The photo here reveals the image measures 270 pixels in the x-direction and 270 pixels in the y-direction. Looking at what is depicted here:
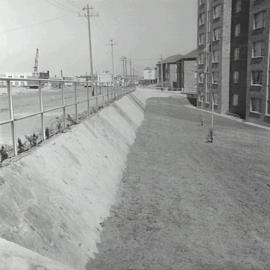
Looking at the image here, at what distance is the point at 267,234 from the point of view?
1195cm

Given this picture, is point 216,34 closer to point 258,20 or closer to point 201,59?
point 201,59

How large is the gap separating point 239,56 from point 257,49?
26.3 feet

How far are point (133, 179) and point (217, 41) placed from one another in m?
42.3

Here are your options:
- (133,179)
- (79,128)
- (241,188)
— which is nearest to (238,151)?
(241,188)

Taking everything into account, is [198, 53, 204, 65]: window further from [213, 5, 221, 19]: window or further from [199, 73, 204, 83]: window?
[213, 5, 221, 19]: window

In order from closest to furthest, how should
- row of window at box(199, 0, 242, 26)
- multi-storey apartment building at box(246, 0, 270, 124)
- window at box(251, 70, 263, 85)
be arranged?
1. multi-storey apartment building at box(246, 0, 270, 124)
2. window at box(251, 70, 263, 85)
3. row of window at box(199, 0, 242, 26)

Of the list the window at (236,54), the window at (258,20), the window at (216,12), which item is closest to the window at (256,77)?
the window at (258,20)

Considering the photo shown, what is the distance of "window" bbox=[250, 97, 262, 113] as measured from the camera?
42219mm

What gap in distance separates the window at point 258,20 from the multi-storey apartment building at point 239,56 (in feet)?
21.1

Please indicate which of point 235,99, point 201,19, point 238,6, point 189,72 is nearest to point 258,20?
point 238,6

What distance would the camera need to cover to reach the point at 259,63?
1630 inches

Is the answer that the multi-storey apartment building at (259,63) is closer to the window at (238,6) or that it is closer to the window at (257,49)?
the window at (257,49)

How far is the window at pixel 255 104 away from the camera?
139ft

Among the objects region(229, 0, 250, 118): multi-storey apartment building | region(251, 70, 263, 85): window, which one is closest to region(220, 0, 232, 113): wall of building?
region(229, 0, 250, 118): multi-storey apartment building
